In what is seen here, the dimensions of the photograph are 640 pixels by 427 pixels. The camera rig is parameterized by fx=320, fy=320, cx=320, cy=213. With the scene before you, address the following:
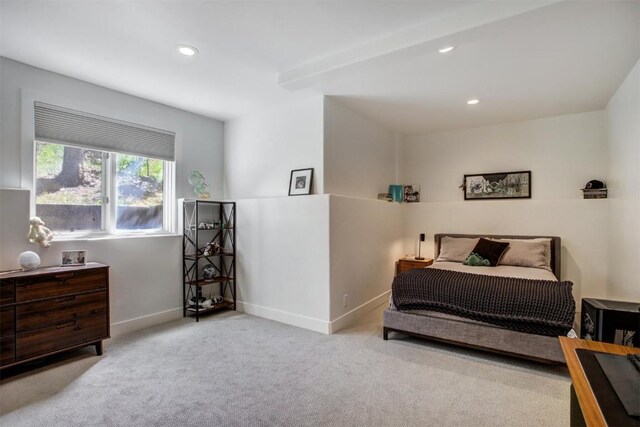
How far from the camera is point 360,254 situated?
12.9 ft

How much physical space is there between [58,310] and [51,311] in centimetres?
5

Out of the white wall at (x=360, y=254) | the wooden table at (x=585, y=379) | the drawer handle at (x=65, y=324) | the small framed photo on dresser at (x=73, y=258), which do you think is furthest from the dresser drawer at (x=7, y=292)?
the wooden table at (x=585, y=379)

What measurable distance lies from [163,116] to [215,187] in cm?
114

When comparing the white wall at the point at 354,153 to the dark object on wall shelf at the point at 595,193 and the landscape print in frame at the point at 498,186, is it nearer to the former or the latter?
the landscape print in frame at the point at 498,186

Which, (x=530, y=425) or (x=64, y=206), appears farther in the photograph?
(x=64, y=206)

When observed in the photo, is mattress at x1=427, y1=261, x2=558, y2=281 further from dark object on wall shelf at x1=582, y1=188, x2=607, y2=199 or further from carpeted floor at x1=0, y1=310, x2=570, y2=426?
dark object on wall shelf at x1=582, y1=188, x2=607, y2=199

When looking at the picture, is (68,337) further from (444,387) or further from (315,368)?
(444,387)

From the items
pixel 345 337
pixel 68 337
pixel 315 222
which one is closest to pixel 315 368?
pixel 345 337

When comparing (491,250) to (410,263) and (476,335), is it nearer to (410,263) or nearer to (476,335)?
(410,263)

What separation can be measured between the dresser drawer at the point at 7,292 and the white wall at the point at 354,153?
2.81 metres

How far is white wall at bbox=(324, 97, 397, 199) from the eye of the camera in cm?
373

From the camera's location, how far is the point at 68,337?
269cm

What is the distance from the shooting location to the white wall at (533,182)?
4.05 m

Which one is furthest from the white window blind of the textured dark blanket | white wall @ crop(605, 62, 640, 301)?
white wall @ crop(605, 62, 640, 301)
